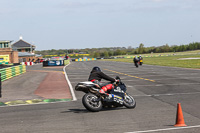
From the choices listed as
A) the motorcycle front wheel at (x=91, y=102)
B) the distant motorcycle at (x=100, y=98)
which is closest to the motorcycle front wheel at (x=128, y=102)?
the distant motorcycle at (x=100, y=98)

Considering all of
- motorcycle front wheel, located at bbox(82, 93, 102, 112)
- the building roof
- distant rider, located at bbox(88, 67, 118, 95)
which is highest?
the building roof

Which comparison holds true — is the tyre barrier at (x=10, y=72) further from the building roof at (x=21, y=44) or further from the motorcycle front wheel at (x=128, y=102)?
the building roof at (x=21, y=44)

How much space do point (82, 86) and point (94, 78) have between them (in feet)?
3.03

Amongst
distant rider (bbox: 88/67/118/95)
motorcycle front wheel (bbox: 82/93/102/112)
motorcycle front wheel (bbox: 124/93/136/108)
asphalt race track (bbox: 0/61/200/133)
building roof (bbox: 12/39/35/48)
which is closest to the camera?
asphalt race track (bbox: 0/61/200/133)

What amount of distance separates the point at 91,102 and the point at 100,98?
1.26 ft

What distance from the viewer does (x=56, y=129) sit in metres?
8.25

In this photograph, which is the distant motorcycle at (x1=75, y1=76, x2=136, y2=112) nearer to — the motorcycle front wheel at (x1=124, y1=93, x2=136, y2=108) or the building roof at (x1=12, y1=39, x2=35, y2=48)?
the motorcycle front wheel at (x1=124, y1=93, x2=136, y2=108)

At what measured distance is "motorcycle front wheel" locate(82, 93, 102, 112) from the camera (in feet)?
34.3

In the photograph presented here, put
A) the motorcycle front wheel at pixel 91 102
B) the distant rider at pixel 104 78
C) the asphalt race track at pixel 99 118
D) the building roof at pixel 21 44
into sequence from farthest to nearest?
the building roof at pixel 21 44, the distant rider at pixel 104 78, the motorcycle front wheel at pixel 91 102, the asphalt race track at pixel 99 118

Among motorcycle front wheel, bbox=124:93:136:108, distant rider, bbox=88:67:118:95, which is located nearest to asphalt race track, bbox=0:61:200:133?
motorcycle front wheel, bbox=124:93:136:108

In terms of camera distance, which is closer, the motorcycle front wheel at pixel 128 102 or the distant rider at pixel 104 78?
the distant rider at pixel 104 78

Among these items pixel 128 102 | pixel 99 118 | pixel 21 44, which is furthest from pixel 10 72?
pixel 21 44

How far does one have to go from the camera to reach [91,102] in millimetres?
10602

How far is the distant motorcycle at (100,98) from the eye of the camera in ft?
34.6
